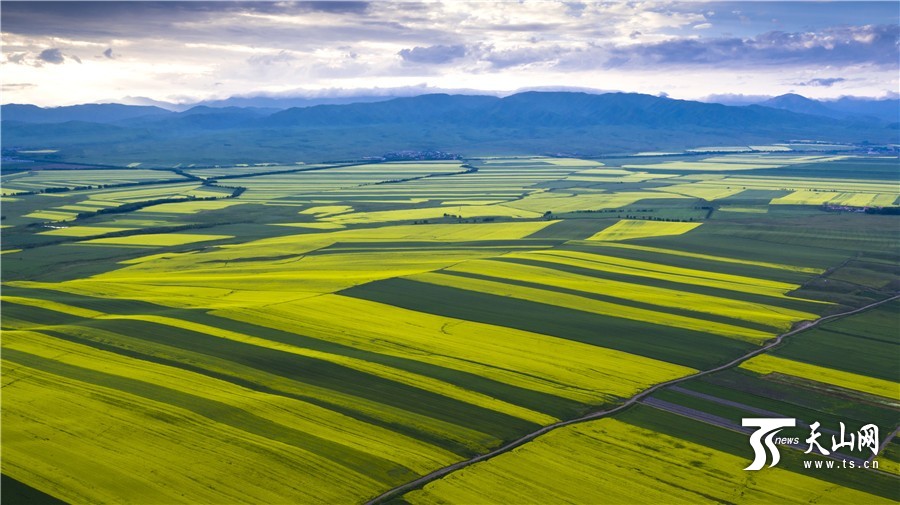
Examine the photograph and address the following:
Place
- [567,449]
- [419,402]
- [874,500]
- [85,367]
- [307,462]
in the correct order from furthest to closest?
[85,367], [419,402], [567,449], [307,462], [874,500]

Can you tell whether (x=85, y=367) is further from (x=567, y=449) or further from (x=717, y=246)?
(x=717, y=246)

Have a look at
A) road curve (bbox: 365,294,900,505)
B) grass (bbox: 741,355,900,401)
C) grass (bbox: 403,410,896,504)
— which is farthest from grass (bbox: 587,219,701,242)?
grass (bbox: 403,410,896,504)

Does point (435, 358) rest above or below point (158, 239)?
above

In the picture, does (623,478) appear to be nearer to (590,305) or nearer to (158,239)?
(590,305)

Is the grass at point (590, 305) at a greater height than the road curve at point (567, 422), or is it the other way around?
the grass at point (590, 305)

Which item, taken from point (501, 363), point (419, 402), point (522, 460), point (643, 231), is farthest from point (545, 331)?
point (643, 231)

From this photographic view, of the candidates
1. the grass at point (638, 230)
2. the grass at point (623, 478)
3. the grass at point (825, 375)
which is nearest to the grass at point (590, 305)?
the grass at point (825, 375)

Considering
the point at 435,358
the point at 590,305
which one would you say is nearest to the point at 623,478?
the point at 435,358

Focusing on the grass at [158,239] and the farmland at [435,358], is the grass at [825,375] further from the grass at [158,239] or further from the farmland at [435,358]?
the grass at [158,239]
